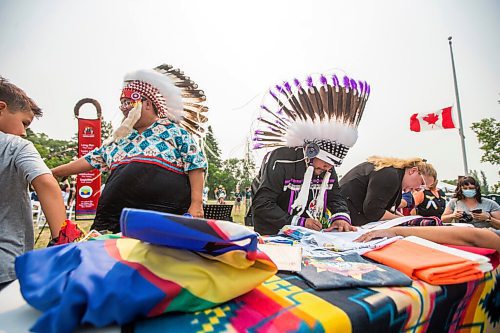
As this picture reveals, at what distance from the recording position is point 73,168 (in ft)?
5.79

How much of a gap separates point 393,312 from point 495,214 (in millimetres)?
4391

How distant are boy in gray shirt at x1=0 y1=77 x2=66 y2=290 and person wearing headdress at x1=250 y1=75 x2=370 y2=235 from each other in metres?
1.20

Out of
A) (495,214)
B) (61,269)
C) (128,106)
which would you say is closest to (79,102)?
(128,106)

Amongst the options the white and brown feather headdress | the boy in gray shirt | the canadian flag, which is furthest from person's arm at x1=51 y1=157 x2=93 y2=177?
the canadian flag

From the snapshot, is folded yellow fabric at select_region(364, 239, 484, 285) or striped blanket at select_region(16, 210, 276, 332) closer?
striped blanket at select_region(16, 210, 276, 332)

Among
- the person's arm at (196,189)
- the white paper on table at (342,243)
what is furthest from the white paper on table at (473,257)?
the person's arm at (196,189)

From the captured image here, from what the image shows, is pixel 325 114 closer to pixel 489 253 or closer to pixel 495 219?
pixel 489 253

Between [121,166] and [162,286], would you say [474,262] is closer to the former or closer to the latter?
[162,286]

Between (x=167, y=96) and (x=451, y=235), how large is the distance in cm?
171

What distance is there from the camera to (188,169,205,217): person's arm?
162 centimetres

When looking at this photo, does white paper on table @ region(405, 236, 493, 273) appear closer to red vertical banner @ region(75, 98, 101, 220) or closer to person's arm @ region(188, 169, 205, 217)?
person's arm @ region(188, 169, 205, 217)

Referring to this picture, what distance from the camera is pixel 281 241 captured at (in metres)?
1.33

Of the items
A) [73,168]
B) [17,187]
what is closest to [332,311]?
[17,187]

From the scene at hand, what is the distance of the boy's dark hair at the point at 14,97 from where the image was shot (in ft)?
4.36
